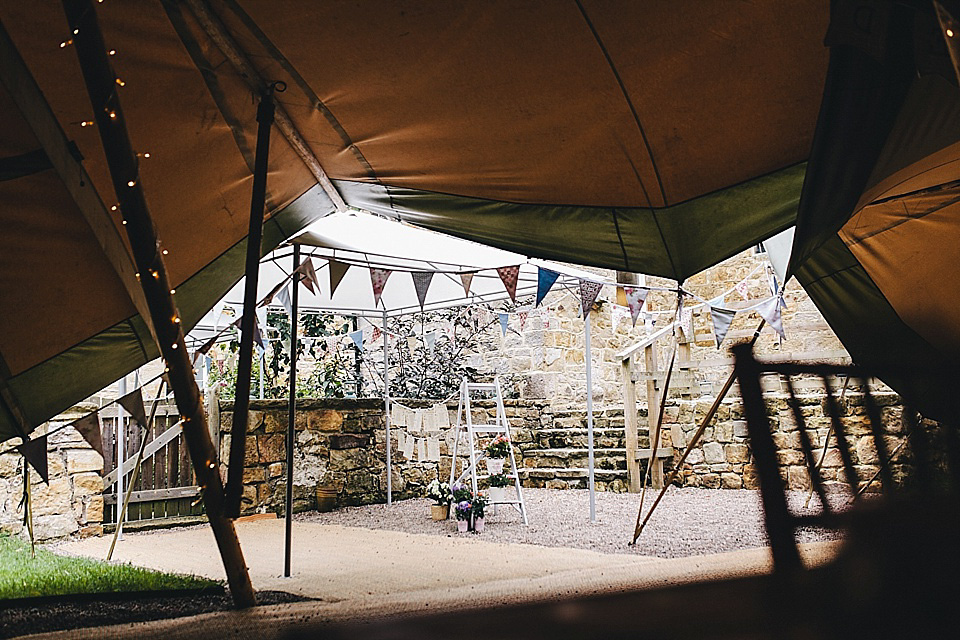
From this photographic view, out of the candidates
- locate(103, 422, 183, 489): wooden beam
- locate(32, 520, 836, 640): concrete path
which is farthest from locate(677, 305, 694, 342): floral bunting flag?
locate(103, 422, 183, 489): wooden beam

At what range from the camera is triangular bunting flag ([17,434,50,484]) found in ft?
9.87

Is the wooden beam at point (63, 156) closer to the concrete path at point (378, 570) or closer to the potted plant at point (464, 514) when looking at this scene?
the concrete path at point (378, 570)

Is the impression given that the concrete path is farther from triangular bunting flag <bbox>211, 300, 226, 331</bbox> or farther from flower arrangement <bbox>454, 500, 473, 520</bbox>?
triangular bunting flag <bbox>211, 300, 226, 331</bbox>

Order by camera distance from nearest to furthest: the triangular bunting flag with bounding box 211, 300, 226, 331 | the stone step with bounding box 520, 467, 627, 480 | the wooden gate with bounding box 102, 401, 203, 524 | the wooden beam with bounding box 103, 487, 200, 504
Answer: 1. the wooden gate with bounding box 102, 401, 203, 524
2. the wooden beam with bounding box 103, 487, 200, 504
3. the triangular bunting flag with bounding box 211, 300, 226, 331
4. the stone step with bounding box 520, 467, 627, 480

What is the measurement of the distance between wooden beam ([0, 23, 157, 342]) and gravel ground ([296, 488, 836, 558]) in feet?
10.3

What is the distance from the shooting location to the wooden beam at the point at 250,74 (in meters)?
1.96

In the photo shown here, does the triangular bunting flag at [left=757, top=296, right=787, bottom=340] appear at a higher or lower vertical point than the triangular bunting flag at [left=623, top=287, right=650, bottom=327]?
lower

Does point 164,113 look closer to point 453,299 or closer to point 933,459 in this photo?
point 933,459

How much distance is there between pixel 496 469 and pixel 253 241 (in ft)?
12.7

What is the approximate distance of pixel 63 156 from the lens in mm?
2143

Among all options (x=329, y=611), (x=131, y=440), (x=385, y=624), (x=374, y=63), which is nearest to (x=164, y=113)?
(x=374, y=63)

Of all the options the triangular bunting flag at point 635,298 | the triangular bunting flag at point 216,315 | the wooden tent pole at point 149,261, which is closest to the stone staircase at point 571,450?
the triangular bunting flag at point 635,298

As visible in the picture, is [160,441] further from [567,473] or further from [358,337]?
[567,473]

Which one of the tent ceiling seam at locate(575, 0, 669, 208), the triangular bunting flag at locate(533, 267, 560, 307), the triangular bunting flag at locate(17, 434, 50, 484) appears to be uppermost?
the triangular bunting flag at locate(533, 267, 560, 307)
